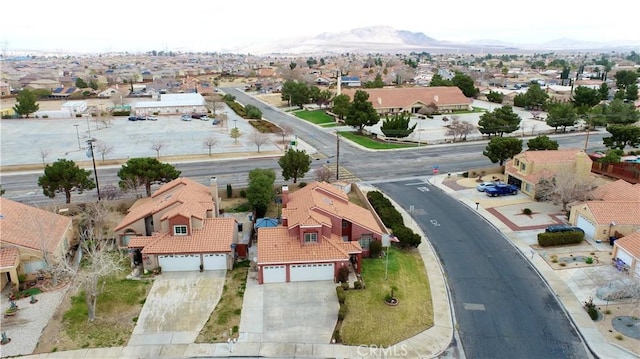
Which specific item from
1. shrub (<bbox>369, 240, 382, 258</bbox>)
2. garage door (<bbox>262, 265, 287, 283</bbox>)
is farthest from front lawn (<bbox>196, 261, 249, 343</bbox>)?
shrub (<bbox>369, 240, 382, 258</bbox>)

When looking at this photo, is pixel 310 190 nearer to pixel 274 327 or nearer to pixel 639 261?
pixel 274 327

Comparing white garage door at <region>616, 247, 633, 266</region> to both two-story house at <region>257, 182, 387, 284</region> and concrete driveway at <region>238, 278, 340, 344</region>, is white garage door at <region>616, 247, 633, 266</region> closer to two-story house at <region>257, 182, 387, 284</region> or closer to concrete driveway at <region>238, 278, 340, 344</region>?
two-story house at <region>257, 182, 387, 284</region>

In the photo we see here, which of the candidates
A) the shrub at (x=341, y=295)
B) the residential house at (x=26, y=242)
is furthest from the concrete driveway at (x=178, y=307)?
the residential house at (x=26, y=242)

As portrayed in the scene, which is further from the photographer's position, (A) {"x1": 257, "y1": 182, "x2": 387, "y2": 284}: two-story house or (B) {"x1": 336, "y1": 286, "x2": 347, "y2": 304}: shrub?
(A) {"x1": 257, "y1": 182, "x2": 387, "y2": 284}: two-story house

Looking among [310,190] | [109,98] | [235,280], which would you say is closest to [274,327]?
[235,280]

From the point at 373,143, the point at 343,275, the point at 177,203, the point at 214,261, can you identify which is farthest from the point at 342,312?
the point at 373,143

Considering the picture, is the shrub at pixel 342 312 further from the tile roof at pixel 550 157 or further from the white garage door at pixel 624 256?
the tile roof at pixel 550 157
